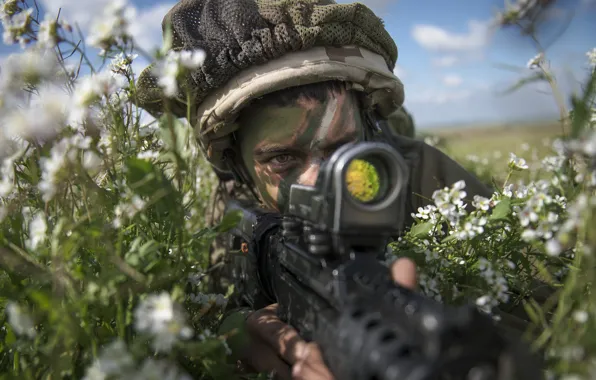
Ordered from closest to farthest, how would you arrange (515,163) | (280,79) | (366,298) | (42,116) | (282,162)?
(366,298), (42,116), (515,163), (280,79), (282,162)

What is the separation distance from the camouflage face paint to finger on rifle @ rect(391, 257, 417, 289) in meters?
0.73

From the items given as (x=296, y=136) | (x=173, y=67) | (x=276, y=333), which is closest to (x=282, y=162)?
(x=296, y=136)

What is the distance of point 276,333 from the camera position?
1187mm

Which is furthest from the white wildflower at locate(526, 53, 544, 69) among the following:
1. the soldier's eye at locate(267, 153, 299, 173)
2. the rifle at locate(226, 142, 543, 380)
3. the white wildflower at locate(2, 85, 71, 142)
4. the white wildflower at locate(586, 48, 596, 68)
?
the white wildflower at locate(2, 85, 71, 142)

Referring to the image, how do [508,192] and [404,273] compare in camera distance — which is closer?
[404,273]

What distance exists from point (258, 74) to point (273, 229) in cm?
61

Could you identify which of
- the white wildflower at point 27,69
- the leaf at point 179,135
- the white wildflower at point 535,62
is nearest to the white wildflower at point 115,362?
the leaf at point 179,135

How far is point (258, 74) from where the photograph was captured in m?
1.69

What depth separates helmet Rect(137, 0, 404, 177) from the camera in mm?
1676

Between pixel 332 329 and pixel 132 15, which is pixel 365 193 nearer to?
pixel 332 329

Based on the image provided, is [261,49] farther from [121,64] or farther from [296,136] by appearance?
[121,64]

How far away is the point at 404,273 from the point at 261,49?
1082 mm

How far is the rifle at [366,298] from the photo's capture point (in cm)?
69

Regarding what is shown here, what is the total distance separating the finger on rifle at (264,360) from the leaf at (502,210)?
2.32 feet
